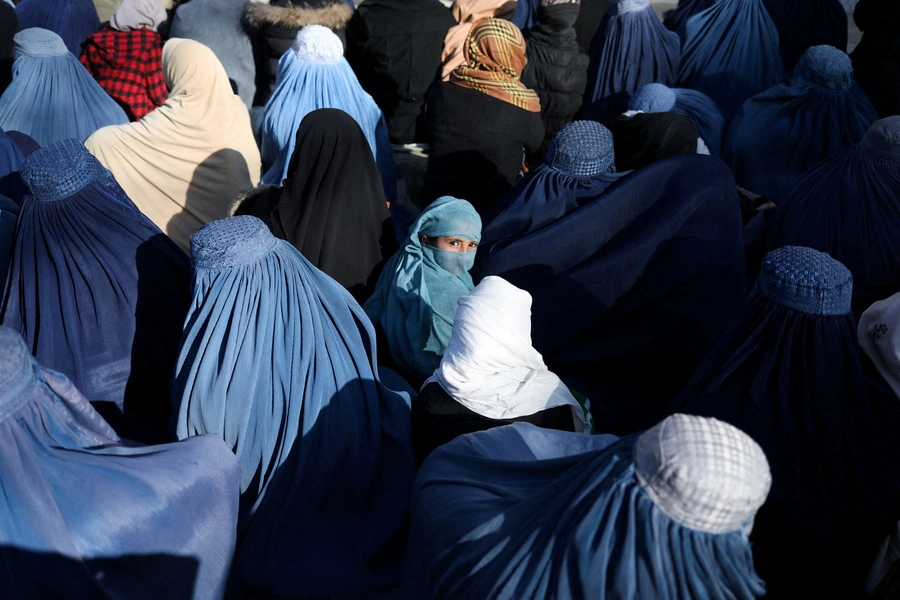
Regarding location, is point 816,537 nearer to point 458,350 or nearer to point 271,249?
point 458,350

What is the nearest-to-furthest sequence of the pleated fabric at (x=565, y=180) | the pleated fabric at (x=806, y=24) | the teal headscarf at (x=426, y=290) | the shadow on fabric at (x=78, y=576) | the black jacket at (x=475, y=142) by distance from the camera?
the shadow on fabric at (x=78, y=576), the teal headscarf at (x=426, y=290), the pleated fabric at (x=565, y=180), the black jacket at (x=475, y=142), the pleated fabric at (x=806, y=24)

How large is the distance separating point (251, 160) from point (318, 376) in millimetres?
2365

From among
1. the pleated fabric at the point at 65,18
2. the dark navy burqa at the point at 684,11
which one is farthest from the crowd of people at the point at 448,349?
the dark navy burqa at the point at 684,11

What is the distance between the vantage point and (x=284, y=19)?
177 inches

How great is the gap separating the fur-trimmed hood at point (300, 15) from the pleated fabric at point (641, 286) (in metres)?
2.57

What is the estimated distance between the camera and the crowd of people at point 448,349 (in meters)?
1.35

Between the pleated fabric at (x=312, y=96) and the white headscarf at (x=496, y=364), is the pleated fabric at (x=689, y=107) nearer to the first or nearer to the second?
the pleated fabric at (x=312, y=96)

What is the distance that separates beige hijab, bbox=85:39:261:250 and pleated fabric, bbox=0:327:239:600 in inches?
80.7

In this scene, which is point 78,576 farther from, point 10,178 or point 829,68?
point 829,68

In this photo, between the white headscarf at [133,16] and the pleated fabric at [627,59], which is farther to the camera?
the pleated fabric at [627,59]

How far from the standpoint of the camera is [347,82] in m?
3.94

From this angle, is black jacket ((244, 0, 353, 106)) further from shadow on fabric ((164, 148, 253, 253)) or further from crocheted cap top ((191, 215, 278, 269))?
crocheted cap top ((191, 215, 278, 269))

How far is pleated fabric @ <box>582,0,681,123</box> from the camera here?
4590mm

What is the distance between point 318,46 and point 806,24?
11.4 feet
